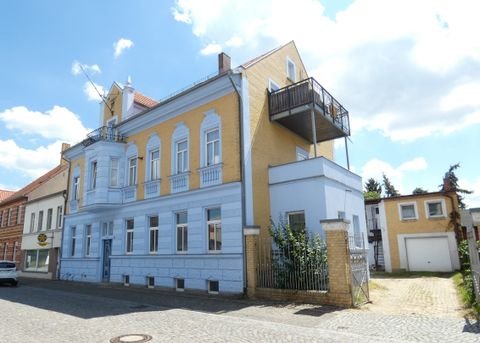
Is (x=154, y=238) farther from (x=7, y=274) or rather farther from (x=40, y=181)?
(x=40, y=181)

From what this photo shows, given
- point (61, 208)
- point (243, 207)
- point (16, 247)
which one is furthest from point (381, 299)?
point (16, 247)

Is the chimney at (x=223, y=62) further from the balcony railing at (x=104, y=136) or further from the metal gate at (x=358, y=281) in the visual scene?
the metal gate at (x=358, y=281)

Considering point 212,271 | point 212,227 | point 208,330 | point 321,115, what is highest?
point 321,115

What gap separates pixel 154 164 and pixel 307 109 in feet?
27.0

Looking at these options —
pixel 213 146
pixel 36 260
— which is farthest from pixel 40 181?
pixel 213 146

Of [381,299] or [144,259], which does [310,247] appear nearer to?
[381,299]

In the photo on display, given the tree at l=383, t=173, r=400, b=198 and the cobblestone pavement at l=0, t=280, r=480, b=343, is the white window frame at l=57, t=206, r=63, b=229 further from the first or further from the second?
the tree at l=383, t=173, r=400, b=198

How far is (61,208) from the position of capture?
26.0 metres

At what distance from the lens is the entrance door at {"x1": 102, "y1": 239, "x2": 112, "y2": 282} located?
20250 millimetres

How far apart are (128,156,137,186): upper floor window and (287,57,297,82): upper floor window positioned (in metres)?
9.41

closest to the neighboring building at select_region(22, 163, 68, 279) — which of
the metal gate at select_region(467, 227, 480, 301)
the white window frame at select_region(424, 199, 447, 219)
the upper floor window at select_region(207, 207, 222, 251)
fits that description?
the upper floor window at select_region(207, 207, 222, 251)

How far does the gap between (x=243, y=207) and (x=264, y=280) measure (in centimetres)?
280

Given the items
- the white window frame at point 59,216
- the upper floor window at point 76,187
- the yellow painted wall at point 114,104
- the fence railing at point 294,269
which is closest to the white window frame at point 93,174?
the yellow painted wall at point 114,104

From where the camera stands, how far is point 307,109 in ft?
50.6
